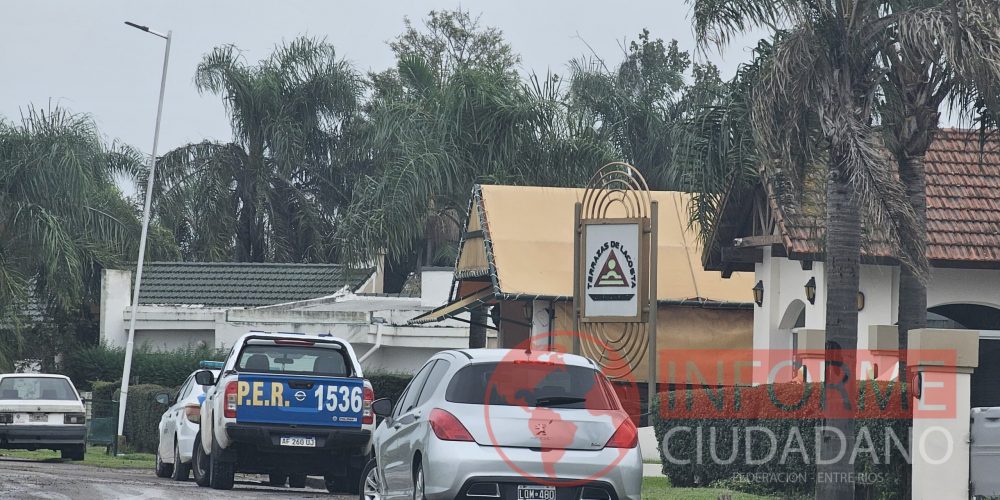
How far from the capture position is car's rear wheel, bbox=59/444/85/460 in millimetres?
28438

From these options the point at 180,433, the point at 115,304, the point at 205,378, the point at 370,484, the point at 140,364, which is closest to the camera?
the point at 370,484

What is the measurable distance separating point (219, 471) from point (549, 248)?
12.3 m

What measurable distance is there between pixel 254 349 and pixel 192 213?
32.5 meters

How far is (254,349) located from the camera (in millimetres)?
19516

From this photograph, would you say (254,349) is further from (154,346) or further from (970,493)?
(154,346)

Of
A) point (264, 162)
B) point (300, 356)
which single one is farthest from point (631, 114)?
point (300, 356)

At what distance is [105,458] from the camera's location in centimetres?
3112

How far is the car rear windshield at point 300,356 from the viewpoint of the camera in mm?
19312

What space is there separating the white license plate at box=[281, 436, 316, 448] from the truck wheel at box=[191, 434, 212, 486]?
59.5 inches

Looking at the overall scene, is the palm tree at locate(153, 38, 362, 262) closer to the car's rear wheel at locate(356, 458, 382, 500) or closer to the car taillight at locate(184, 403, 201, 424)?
the car taillight at locate(184, 403, 201, 424)

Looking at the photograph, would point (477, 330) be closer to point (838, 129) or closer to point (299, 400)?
point (299, 400)

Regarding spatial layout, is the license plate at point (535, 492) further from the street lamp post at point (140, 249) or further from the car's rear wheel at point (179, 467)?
the street lamp post at point (140, 249)

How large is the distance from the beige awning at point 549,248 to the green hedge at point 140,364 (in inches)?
431

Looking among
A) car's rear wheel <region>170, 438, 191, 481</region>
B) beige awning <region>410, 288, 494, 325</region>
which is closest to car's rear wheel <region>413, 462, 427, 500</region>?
car's rear wheel <region>170, 438, 191, 481</region>
